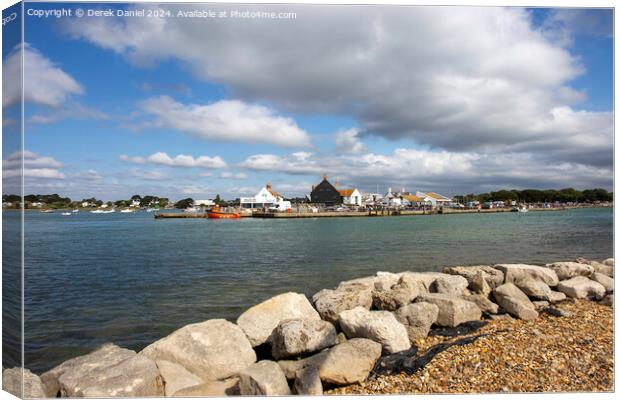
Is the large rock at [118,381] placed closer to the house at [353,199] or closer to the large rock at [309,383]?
the large rock at [309,383]

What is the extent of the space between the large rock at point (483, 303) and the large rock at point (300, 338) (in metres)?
2.49

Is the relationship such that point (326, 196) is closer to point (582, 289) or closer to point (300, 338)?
point (582, 289)

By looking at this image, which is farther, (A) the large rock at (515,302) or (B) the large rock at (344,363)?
(A) the large rock at (515,302)

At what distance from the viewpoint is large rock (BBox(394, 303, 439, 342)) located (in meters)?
4.48

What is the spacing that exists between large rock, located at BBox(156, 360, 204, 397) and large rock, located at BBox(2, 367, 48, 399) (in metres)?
0.99

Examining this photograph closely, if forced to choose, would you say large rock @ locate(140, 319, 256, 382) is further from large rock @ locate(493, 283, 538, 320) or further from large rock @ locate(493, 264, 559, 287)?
large rock @ locate(493, 264, 559, 287)

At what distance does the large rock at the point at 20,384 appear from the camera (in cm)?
321

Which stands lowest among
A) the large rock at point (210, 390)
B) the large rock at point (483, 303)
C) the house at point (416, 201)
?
the large rock at point (210, 390)

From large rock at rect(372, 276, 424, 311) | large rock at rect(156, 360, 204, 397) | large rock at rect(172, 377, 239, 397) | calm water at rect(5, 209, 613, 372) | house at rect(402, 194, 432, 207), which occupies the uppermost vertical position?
house at rect(402, 194, 432, 207)

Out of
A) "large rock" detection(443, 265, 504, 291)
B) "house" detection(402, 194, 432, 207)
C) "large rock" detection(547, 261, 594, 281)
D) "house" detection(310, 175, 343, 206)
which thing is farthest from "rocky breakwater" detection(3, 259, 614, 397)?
"house" detection(402, 194, 432, 207)

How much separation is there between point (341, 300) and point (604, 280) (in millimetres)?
4636

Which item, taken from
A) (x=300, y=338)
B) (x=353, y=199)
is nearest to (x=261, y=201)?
(x=353, y=199)

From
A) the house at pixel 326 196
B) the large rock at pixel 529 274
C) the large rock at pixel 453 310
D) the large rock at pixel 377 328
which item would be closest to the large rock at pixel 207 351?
the large rock at pixel 377 328

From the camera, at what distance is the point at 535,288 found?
5840 millimetres
